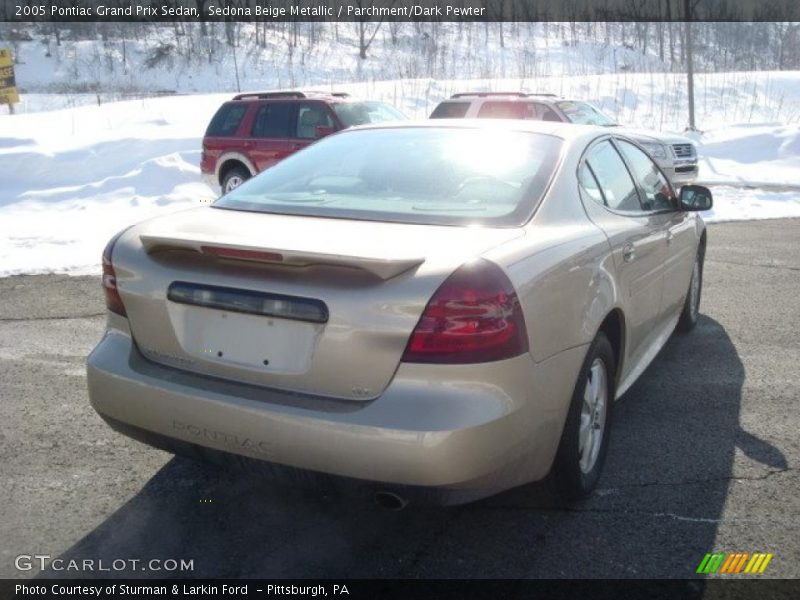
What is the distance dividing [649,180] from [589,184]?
111cm

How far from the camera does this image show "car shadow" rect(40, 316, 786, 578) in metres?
2.80

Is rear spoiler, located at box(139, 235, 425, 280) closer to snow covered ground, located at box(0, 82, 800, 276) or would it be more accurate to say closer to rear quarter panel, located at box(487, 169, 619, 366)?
rear quarter panel, located at box(487, 169, 619, 366)

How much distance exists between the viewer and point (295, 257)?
8.45 feet

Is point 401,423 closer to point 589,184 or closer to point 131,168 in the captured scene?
point 589,184

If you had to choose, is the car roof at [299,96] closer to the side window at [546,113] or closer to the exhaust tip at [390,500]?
the side window at [546,113]

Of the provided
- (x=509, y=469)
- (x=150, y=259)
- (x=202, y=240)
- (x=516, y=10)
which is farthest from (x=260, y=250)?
(x=516, y=10)

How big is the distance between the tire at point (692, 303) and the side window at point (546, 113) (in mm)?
7088

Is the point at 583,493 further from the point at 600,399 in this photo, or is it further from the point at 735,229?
the point at 735,229

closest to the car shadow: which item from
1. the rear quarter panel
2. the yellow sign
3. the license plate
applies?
the license plate

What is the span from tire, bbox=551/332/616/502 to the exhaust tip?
0.77m


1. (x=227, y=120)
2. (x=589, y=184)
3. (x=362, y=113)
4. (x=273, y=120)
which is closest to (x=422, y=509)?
(x=589, y=184)

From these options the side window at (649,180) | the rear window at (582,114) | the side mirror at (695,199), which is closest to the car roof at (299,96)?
the rear window at (582,114)

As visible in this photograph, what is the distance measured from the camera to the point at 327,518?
3133 millimetres

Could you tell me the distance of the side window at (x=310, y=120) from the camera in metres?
11.8
